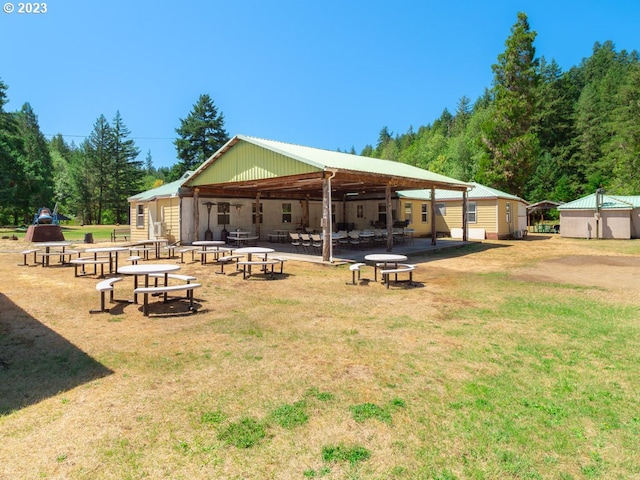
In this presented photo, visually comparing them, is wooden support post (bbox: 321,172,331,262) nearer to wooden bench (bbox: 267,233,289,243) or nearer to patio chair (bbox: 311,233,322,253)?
patio chair (bbox: 311,233,322,253)

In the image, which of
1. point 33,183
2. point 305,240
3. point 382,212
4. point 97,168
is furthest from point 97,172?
point 305,240

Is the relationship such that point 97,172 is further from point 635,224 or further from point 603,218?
point 635,224

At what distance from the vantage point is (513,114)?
3025 centimetres

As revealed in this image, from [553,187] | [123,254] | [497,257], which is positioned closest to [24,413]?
[123,254]

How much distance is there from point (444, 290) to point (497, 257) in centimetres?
801

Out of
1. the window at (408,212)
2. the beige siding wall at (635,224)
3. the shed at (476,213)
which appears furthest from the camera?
the window at (408,212)

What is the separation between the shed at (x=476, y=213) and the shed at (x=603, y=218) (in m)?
3.09

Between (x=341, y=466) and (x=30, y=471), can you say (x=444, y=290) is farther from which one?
(x=30, y=471)

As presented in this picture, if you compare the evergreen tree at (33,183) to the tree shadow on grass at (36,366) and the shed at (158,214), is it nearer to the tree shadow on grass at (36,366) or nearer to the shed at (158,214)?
the shed at (158,214)

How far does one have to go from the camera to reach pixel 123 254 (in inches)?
624

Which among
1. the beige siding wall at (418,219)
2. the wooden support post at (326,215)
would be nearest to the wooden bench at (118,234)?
the wooden support post at (326,215)

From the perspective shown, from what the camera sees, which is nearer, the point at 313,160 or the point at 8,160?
the point at 313,160

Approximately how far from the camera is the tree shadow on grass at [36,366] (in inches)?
144

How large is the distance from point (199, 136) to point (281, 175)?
3831cm
